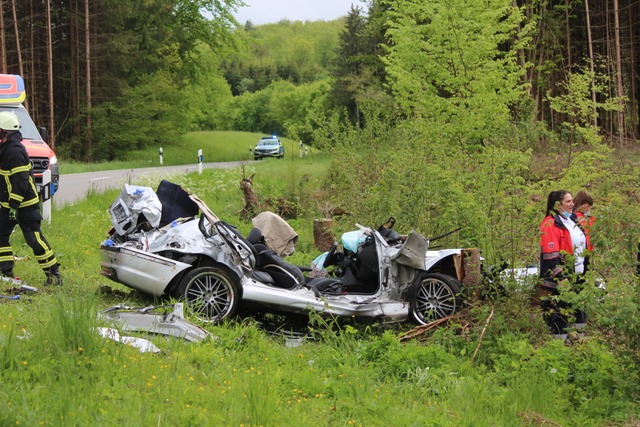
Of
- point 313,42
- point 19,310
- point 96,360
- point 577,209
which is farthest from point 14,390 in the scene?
point 313,42

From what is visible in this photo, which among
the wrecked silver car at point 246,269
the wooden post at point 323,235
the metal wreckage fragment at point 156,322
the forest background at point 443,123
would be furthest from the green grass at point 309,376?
the wooden post at point 323,235

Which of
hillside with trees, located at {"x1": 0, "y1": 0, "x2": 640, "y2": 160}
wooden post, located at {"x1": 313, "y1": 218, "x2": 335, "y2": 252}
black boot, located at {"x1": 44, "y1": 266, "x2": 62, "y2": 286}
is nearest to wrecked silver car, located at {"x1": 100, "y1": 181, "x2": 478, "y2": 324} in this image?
black boot, located at {"x1": 44, "y1": 266, "x2": 62, "y2": 286}

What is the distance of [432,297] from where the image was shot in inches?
323

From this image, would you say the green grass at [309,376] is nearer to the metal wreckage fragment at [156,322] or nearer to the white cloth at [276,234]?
the metal wreckage fragment at [156,322]

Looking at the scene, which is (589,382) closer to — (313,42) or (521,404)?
(521,404)

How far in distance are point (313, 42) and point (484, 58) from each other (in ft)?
470

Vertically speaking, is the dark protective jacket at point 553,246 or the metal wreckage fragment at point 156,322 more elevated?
the dark protective jacket at point 553,246

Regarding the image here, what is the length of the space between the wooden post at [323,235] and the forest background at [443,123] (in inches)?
22.8

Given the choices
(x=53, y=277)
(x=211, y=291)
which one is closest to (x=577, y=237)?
(x=211, y=291)

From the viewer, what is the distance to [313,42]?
15788cm

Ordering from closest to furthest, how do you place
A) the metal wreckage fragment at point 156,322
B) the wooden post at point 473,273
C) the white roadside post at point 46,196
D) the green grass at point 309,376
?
the green grass at point 309,376 < the metal wreckage fragment at point 156,322 < the wooden post at point 473,273 < the white roadside post at point 46,196

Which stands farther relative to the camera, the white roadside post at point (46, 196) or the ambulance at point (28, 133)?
the ambulance at point (28, 133)

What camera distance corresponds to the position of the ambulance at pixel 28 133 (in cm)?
1360

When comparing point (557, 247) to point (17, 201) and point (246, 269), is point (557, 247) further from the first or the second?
point (17, 201)
